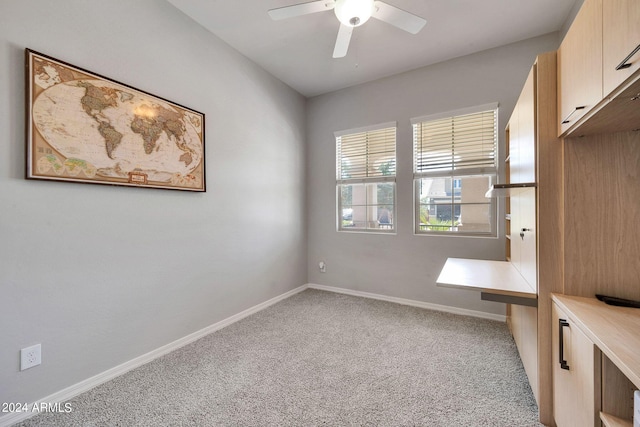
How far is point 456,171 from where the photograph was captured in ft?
10.2

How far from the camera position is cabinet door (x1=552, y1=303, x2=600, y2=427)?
3.34 ft

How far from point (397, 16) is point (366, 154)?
6.45 ft

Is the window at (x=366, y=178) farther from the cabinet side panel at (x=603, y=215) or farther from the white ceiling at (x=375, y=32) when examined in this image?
the cabinet side panel at (x=603, y=215)

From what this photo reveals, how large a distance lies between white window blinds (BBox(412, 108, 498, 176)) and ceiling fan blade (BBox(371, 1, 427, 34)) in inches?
58.8

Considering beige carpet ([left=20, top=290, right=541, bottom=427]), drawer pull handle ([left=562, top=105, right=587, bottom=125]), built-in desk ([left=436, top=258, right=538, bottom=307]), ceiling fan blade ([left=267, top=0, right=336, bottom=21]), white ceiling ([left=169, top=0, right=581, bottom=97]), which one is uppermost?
white ceiling ([left=169, top=0, right=581, bottom=97])

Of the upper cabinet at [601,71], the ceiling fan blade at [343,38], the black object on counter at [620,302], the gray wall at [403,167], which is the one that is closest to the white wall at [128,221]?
the gray wall at [403,167]

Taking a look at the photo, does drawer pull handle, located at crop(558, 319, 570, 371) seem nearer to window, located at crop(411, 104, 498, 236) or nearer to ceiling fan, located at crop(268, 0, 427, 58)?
window, located at crop(411, 104, 498, 236)

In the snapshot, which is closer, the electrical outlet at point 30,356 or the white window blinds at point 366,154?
the electrical outlet at point 30,356

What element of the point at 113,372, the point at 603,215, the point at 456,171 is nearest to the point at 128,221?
the point at 113,372

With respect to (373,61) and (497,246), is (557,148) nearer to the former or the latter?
(497,246)

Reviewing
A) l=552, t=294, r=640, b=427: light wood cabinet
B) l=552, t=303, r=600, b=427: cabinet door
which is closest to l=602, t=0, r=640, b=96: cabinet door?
l=552, t=294, r=640, b=427: light wood cabinet

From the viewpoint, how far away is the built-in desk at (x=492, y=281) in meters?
1.54

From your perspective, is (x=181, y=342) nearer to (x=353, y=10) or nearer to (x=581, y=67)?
(x=353, y=10)

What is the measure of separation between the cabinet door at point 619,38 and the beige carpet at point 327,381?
1.74 m
